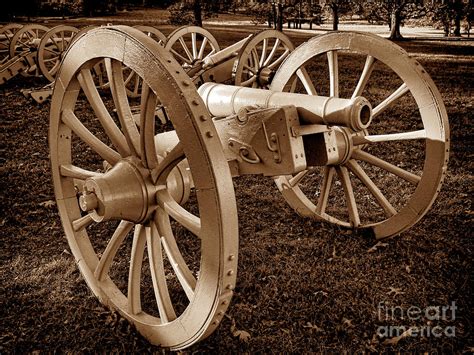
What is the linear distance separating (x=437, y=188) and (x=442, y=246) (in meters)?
0.67

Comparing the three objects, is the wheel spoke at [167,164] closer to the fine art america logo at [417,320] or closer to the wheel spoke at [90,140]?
the wheel spoke at [90,140]

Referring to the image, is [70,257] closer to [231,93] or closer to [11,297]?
[11,297]

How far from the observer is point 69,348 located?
2709mm

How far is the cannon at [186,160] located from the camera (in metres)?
1.97

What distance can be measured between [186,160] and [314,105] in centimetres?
81

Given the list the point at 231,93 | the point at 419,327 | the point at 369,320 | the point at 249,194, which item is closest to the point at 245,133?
the point at 231,93

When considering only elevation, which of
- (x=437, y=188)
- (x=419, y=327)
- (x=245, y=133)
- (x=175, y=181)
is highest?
(x=245, y=133)

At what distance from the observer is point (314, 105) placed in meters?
2.79

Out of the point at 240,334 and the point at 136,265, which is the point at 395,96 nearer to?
the point at 240,334

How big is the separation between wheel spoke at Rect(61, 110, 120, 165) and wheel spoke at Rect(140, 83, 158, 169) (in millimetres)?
331

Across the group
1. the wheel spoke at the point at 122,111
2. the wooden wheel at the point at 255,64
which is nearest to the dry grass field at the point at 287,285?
the wheel spoke at the point at 122,111

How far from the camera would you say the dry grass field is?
2758 mm

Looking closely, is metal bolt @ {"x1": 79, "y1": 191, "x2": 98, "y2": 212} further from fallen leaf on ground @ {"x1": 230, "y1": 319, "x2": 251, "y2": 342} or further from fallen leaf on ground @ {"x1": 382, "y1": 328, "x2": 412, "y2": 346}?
fallen leaf on ground @ {"x1": 382, "y1": 328, "x2": 412, "y2": 346}

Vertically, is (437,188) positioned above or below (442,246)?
above
